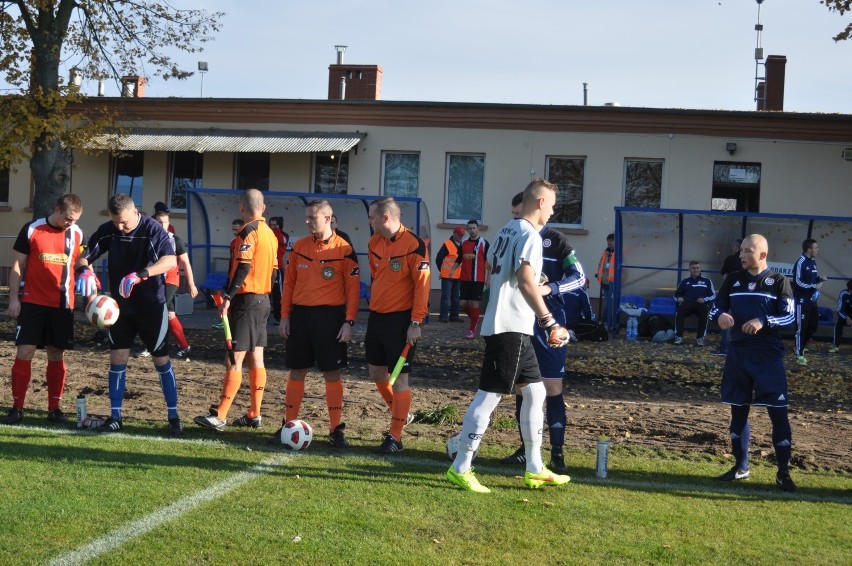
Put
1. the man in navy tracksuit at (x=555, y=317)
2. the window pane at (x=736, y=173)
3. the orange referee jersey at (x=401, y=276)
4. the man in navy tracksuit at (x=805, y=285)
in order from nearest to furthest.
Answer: the man in navy tracksuit at (x=555, y=317) < the orange referee jersey at (x=401, y=276) < the man in navy tracksuit at (x=805, y=285) < the window pane at (x=736, y=173)

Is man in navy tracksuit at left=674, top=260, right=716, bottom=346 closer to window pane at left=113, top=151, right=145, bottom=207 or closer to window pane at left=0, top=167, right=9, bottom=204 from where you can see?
window pane at left=113, top=151, right=145, bottom=207

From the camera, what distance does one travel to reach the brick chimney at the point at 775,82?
24.4 metres

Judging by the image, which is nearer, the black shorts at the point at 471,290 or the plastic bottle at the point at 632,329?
the black shorts at the point at 471,290

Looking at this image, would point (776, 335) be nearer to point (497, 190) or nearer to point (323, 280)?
point (323, 280)

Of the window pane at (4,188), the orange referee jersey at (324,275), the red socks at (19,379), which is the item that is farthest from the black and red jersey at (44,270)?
the window pane at (4,188)

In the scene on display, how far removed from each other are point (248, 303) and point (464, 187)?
14908 millimetres

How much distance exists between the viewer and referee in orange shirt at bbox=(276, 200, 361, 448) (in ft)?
24.1

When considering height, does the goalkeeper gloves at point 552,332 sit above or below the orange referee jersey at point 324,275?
below

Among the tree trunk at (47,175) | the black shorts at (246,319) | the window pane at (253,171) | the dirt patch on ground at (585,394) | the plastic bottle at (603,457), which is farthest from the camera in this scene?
the window pane at (253,171)

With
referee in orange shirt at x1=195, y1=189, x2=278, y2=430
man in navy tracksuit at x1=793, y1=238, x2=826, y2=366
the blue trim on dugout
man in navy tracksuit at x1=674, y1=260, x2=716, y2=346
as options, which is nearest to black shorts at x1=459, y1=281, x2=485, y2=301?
the blue trim on dugout

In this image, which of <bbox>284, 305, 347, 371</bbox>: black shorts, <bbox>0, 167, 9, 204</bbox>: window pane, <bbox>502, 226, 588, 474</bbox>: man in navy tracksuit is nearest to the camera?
<bbox>502, 226, 588, 474</bbox>: man in navy tracksuit

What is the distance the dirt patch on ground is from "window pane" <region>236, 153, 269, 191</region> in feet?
29.1

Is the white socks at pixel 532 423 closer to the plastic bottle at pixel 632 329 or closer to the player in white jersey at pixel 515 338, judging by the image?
the player in white jersey at pixel 515 338

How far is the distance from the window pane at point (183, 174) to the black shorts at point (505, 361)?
62.7 feet
